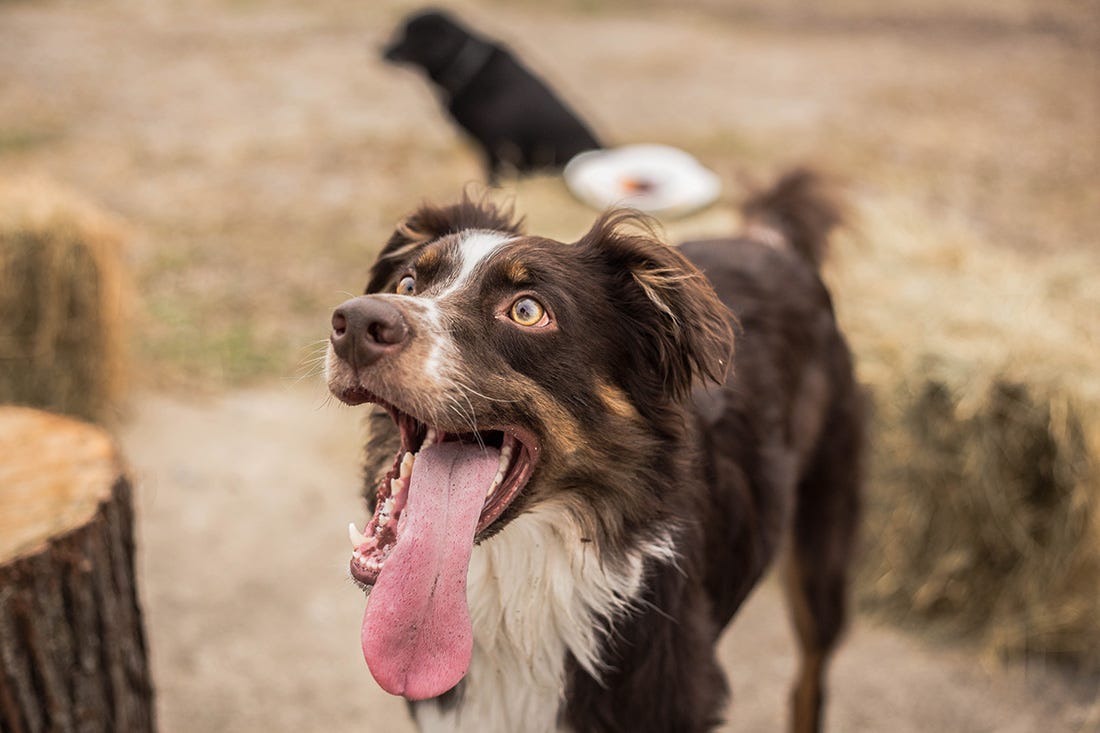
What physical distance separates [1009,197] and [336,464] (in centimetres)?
610

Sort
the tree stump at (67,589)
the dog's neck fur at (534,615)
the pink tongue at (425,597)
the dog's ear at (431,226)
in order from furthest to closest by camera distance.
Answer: the dog's ear at (431,226)
the tree stump at (67,589)
the dog's neck fur at (534,615)
the pink tongue at (425,597)

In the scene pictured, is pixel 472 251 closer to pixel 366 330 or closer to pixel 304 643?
pixel 366 330

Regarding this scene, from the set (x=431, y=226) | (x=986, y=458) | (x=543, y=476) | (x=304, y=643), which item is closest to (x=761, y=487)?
(x=543, y=476)

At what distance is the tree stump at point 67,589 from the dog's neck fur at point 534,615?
98 centimetres

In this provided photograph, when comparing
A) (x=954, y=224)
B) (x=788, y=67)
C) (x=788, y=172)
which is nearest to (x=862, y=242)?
(x=954, y=224)

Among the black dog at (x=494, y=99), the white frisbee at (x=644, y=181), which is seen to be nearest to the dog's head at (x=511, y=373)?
the white frisbee at (x=644, y=181)

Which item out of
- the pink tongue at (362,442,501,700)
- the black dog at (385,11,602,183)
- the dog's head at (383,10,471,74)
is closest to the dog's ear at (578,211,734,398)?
the pink tongue at (362,442,501,700)

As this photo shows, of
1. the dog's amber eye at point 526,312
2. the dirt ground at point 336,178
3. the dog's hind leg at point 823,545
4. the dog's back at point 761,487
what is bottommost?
the dirt ground at point 336,178

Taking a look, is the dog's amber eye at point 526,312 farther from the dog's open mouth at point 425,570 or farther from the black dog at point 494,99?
the black dog at point 494,99

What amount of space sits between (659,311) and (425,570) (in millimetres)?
789

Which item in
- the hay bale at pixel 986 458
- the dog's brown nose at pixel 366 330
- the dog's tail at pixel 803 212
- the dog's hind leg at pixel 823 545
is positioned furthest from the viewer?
the hay bale at pixel 986 458

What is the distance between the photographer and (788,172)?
13.2ft

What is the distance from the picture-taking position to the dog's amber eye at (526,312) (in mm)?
2398

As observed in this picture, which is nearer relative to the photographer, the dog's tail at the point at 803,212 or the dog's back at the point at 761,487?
the dog's back at the point at 761,487
